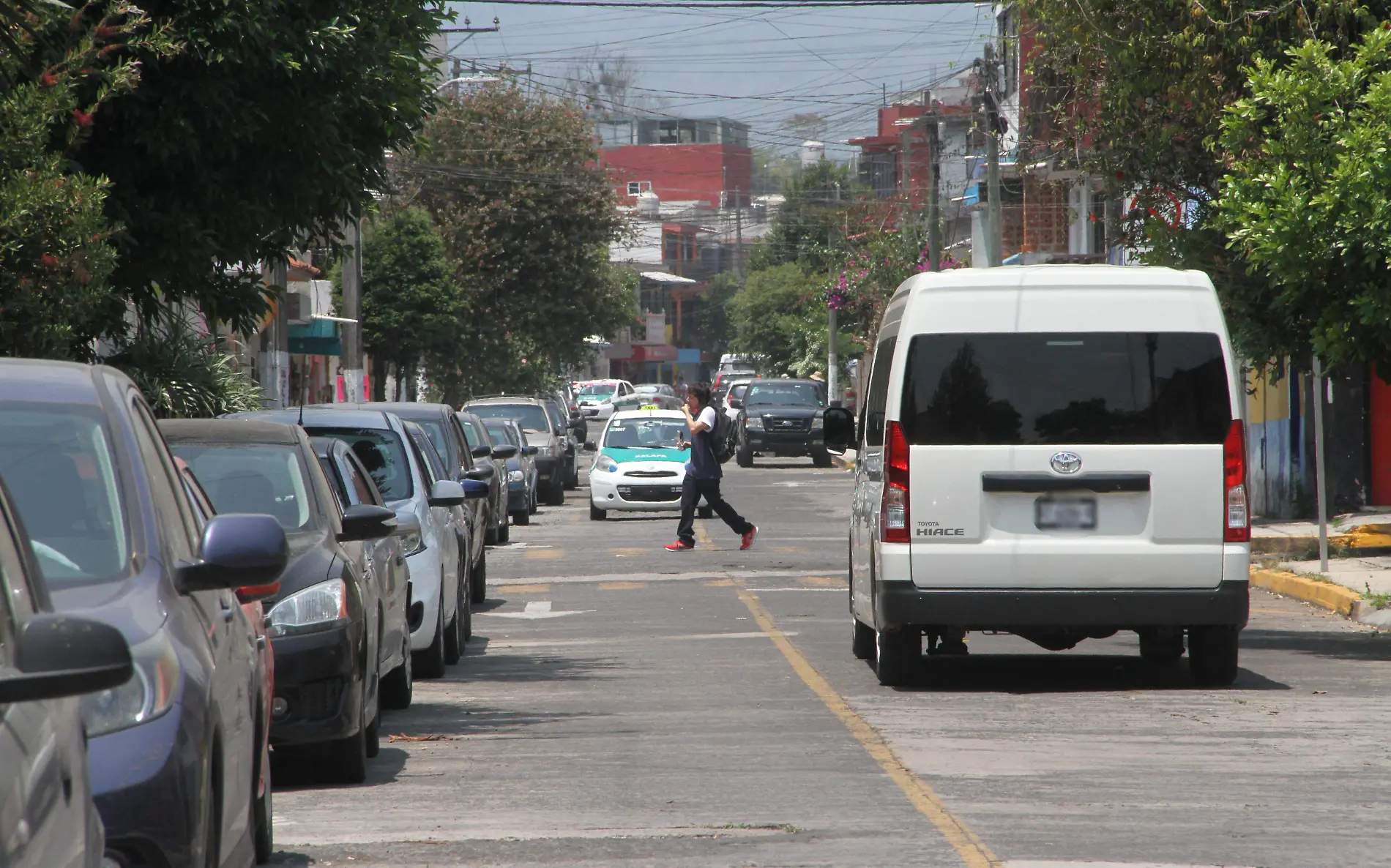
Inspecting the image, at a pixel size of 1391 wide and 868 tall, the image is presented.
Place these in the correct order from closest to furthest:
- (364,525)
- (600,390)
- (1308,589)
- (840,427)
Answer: (364,525) < (840,427) < (1308,589) < (600,390)

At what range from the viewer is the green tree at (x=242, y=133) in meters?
12.3

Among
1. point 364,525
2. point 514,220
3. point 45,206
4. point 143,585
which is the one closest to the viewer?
point 143,585

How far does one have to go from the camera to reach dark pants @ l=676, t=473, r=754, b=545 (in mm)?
24266

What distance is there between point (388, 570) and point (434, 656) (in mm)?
2302

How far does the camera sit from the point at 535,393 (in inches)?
2442

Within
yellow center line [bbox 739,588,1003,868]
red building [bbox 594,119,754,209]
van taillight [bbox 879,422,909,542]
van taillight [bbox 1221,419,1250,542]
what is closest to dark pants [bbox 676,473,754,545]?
yellow center line [bbox 739,588,1003,868]

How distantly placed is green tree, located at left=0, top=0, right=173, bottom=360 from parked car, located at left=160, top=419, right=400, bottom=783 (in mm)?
801

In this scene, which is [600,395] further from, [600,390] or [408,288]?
[408,288]

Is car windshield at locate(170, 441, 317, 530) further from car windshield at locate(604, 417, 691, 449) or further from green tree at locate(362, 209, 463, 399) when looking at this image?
green tree at locate(362, 209, 463, 399)

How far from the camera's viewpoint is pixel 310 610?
8914 millimetres

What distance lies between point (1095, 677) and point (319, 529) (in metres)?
5.39

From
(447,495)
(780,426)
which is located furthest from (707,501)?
(780,426)

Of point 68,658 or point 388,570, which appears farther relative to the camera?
point 388,570

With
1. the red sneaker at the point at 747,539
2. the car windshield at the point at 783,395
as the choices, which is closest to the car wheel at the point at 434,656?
the red sneaker at the point at 747,539
